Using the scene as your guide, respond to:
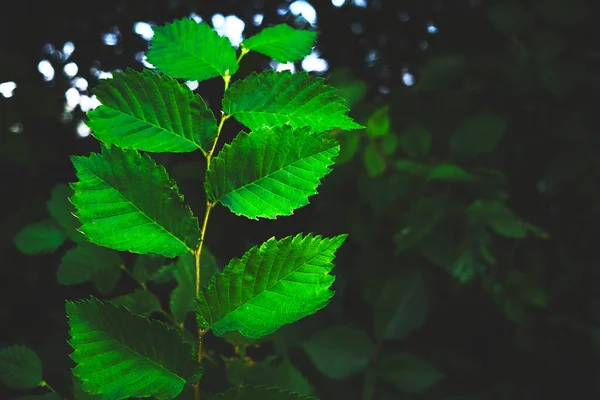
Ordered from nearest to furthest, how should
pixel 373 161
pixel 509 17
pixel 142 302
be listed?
pixel 142 302 → pixel 373 161 → pixel 509 17

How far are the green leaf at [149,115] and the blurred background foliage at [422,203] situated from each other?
1.64 ft

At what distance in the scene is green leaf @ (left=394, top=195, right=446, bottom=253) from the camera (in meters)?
0.83

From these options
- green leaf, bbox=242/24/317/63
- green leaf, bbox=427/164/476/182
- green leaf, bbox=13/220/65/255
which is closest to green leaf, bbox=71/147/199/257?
green leaf, bbox=242/24/317/63

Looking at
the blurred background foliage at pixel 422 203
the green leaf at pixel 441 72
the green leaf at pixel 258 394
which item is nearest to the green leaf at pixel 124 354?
the green leaf at pixel 258 394

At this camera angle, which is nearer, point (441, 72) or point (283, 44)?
point (283, 44)

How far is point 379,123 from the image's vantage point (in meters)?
0.93

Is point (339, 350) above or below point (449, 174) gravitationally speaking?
below

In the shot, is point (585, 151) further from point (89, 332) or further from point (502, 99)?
point (89, 332)

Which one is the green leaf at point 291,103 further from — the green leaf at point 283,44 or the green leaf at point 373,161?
the green leaf at point 373,161

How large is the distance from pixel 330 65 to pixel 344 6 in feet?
0.45

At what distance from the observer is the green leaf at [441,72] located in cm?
103

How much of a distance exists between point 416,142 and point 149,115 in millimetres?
717

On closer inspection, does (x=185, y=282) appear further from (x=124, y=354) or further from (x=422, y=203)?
(x=422, y=203)

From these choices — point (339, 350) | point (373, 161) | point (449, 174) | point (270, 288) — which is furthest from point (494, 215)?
point (270, 288)
